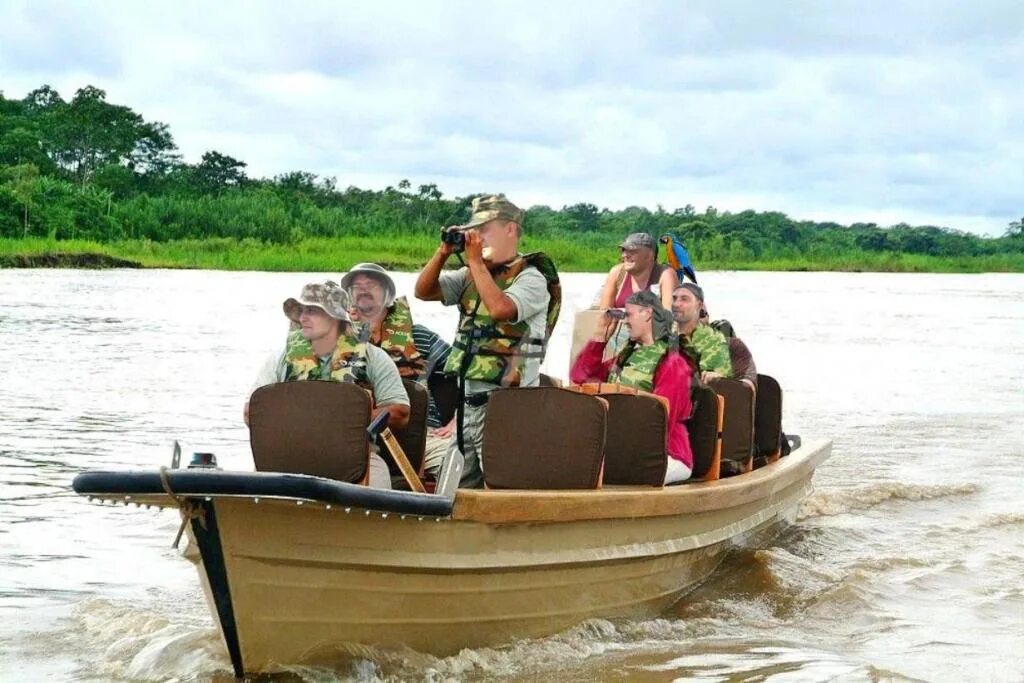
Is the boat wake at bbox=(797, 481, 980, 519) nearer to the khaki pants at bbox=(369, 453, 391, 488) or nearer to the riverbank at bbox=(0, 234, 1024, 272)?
the khaki pants at bbox=(369, 453, 391, 488)

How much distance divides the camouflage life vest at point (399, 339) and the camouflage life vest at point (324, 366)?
1.14 metres

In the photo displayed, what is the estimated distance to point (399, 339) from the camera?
6.58 m

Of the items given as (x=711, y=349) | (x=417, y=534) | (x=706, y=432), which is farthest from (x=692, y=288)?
(x=417, y=534)

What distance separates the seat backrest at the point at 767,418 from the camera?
8.34m

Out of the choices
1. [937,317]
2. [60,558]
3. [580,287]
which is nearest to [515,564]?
[60,558]

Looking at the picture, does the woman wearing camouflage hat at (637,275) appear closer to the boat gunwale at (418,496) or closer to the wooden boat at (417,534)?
the boat gunwale at (418,496)

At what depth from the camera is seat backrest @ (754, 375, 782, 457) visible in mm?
8336

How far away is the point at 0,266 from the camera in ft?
131

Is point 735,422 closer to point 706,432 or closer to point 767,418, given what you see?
point 706,432

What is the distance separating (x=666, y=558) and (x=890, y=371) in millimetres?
13907

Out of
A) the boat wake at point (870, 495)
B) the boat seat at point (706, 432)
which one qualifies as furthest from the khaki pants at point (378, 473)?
the boat wake at point (870, 495)

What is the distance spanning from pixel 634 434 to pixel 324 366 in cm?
154

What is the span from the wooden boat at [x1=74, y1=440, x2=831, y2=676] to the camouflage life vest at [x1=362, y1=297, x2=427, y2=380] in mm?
1145

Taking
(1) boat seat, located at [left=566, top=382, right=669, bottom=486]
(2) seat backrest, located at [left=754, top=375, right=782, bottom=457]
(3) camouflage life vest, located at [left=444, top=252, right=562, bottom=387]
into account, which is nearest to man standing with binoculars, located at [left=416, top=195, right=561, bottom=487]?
(3) camouflage life vest, located at [left=444, top=252, right=562, bottom=387]
